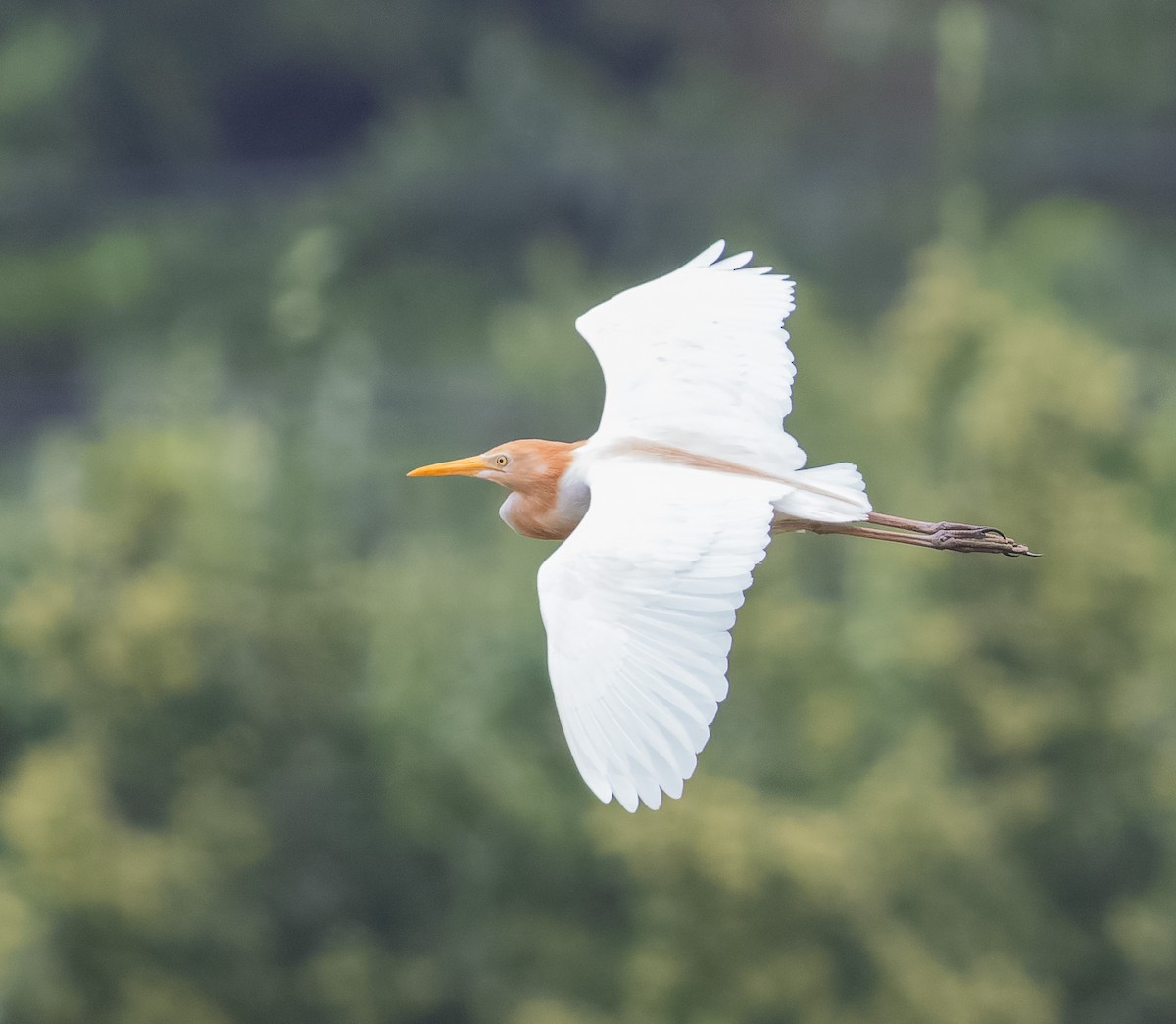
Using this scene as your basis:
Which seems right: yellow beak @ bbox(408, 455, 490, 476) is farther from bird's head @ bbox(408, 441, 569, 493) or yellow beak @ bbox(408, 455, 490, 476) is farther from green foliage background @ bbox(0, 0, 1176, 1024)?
green foliage background @ bbox(0, 0, 1176, 1024)

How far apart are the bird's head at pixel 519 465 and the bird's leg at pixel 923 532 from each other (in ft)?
2.33

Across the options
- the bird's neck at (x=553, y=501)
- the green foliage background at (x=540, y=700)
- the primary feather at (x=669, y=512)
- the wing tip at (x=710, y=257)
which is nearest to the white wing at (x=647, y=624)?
the primary feather at (x=669, y=512)

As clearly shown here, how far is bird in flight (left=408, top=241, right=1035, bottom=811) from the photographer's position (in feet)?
21.0

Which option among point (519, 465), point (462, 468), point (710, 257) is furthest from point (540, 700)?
point (519, 465)

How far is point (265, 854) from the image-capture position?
903 inches

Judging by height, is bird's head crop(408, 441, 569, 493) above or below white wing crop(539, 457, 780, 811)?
above

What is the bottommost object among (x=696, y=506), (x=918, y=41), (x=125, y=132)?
(x=696, y=506)

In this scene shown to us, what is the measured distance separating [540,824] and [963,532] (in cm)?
1576

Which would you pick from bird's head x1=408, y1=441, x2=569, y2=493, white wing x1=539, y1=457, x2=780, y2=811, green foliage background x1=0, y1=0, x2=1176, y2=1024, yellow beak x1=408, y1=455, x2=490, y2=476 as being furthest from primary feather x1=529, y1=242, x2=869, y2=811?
green foliage background x1=0, y1=0, x2=1176, y2=1024

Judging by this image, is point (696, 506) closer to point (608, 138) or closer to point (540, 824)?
point (540, 824)

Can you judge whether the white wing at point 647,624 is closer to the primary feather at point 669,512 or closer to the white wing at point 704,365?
the primary feather at point 669,512

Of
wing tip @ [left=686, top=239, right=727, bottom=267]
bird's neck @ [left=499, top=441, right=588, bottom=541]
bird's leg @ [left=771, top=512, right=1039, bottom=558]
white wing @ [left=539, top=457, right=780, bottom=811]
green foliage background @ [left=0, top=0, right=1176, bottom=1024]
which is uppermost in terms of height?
green foliage background @ [left=0, top=0, right=1176, bottom=1024]

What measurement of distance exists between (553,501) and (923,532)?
1184 millimetres

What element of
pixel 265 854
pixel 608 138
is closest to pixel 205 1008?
pixel 265 854
